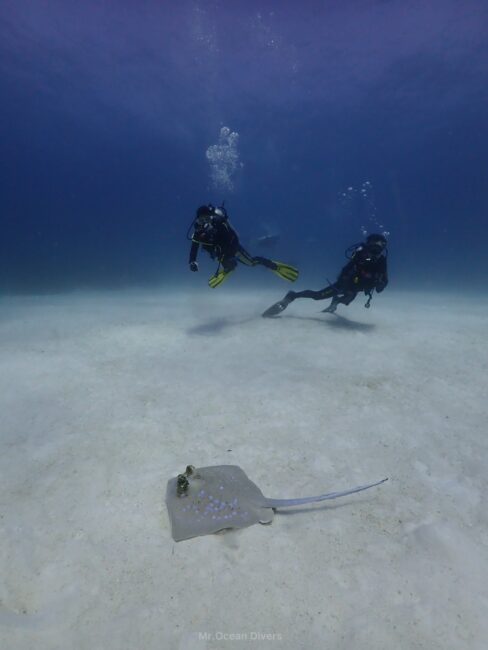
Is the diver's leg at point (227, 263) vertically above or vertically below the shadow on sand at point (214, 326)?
above

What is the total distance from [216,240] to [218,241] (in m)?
0.07

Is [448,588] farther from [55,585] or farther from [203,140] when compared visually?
[203,140]

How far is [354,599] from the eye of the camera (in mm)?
2367

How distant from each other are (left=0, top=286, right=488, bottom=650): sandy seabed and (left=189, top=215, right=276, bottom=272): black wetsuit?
7.85ft

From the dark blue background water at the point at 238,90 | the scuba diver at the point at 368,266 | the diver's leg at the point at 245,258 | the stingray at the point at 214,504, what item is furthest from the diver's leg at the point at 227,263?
the dark blue background water at the point at 238,90

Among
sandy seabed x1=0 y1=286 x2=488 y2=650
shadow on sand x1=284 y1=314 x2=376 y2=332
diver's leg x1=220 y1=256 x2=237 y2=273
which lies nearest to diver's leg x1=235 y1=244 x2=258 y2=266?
diver's leg x1=220 y1=256 x2=237 y2=273

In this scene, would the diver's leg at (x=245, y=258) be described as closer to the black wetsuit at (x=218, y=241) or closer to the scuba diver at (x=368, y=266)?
the black wetsuit at (x=218, y=241)

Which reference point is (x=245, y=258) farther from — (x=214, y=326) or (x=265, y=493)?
(x=265, y=493)

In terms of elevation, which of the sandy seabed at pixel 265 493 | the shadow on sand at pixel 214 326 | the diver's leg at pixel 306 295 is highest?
the diver's leg at pixel 306 295

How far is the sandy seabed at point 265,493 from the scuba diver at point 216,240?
2.20 m

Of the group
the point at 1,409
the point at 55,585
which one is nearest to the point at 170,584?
the point at 55,585

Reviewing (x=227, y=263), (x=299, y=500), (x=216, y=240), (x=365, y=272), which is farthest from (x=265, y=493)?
(x=365, y=272)

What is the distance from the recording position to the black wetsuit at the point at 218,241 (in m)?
7.42

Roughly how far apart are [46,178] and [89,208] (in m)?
19.6
